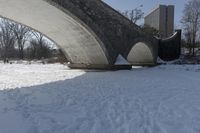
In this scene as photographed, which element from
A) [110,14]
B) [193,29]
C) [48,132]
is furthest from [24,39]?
[48,132]

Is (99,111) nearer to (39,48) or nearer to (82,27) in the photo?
(82,27)

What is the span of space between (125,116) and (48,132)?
1.60 metres

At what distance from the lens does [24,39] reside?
51.3 m

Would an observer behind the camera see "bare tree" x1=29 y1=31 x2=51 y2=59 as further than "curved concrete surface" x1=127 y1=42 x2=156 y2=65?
Yes

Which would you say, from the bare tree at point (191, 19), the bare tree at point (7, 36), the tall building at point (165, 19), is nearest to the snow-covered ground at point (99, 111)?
the bare tree at point (191, 19)

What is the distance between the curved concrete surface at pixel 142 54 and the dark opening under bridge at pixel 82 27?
0.42 m

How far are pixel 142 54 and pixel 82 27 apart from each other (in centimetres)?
939

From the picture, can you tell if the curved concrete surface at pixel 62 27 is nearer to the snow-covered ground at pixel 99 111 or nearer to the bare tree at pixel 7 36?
the snow-covered ground at pixel 99 111

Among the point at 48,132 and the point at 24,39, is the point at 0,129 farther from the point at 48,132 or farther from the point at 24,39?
the point at 24,39

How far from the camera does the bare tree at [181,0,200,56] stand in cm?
3862

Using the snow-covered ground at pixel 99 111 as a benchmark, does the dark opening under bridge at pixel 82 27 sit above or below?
above

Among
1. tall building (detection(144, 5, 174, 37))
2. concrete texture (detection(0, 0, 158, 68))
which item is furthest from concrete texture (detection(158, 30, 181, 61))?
tall building (detection(144, 5, 174, 37))

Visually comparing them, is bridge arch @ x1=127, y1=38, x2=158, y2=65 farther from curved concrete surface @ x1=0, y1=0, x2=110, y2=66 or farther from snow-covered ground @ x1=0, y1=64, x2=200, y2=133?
snow-covered ground @ x1=0, y1=64, x2=200, y2=133

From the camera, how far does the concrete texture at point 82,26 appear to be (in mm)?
13957
